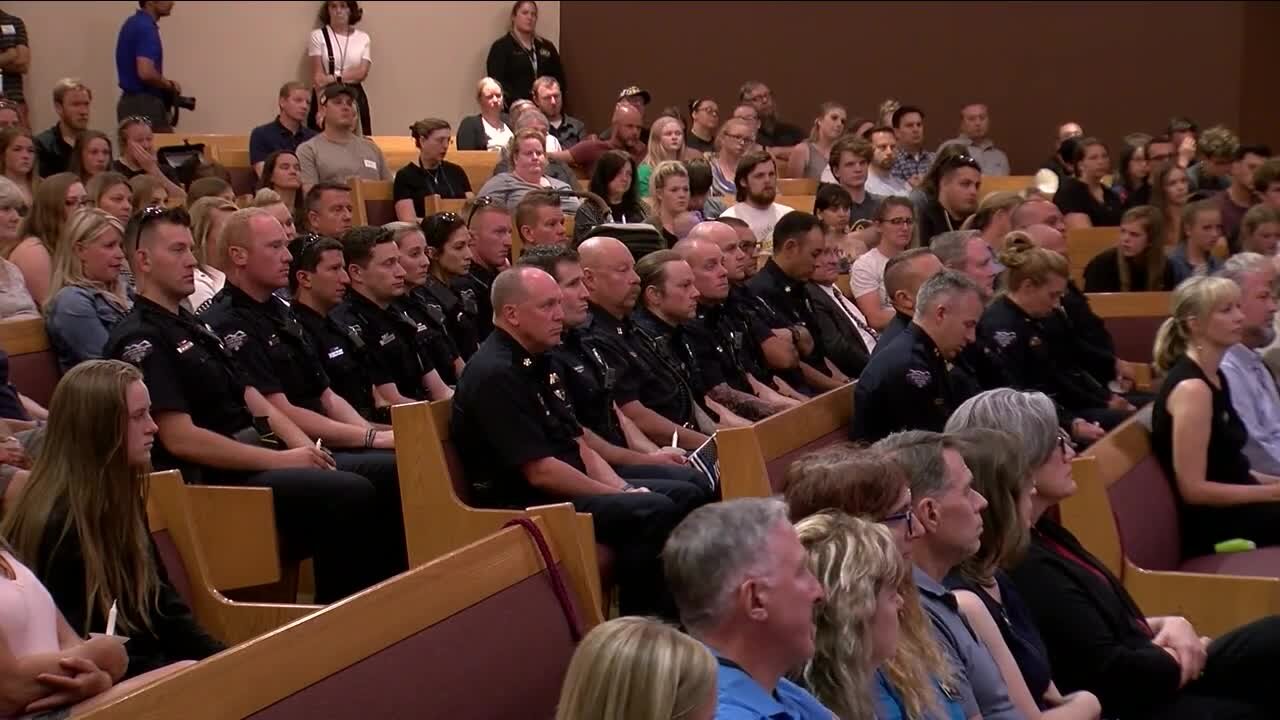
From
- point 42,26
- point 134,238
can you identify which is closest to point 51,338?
point 134,238

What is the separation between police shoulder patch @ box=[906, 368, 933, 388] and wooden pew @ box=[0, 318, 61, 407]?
2.35 m

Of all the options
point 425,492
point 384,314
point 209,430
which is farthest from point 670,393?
point 209,430

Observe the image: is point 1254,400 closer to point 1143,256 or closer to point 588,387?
point 588,387

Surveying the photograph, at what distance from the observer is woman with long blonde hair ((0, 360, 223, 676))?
285cm

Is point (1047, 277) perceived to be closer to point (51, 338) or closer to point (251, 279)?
point (251, 279)

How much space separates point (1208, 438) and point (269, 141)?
5.18 metres

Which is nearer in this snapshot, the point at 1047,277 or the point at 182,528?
the point at 182,528

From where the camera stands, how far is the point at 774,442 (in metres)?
4.08

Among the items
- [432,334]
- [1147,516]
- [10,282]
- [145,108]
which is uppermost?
[145,108]

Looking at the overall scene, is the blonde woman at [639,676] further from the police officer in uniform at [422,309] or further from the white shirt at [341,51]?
the white shirt at [341,51]

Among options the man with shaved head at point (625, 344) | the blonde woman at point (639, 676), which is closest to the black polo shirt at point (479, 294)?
the man with shaved head at point (625, 344)

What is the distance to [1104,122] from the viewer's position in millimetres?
11578

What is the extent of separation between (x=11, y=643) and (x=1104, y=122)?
33.6 feet

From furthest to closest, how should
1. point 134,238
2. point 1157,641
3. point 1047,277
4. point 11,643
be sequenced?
1. point 1047,277
2. point 134,238
3. point 1157,641
4. point 11,643
